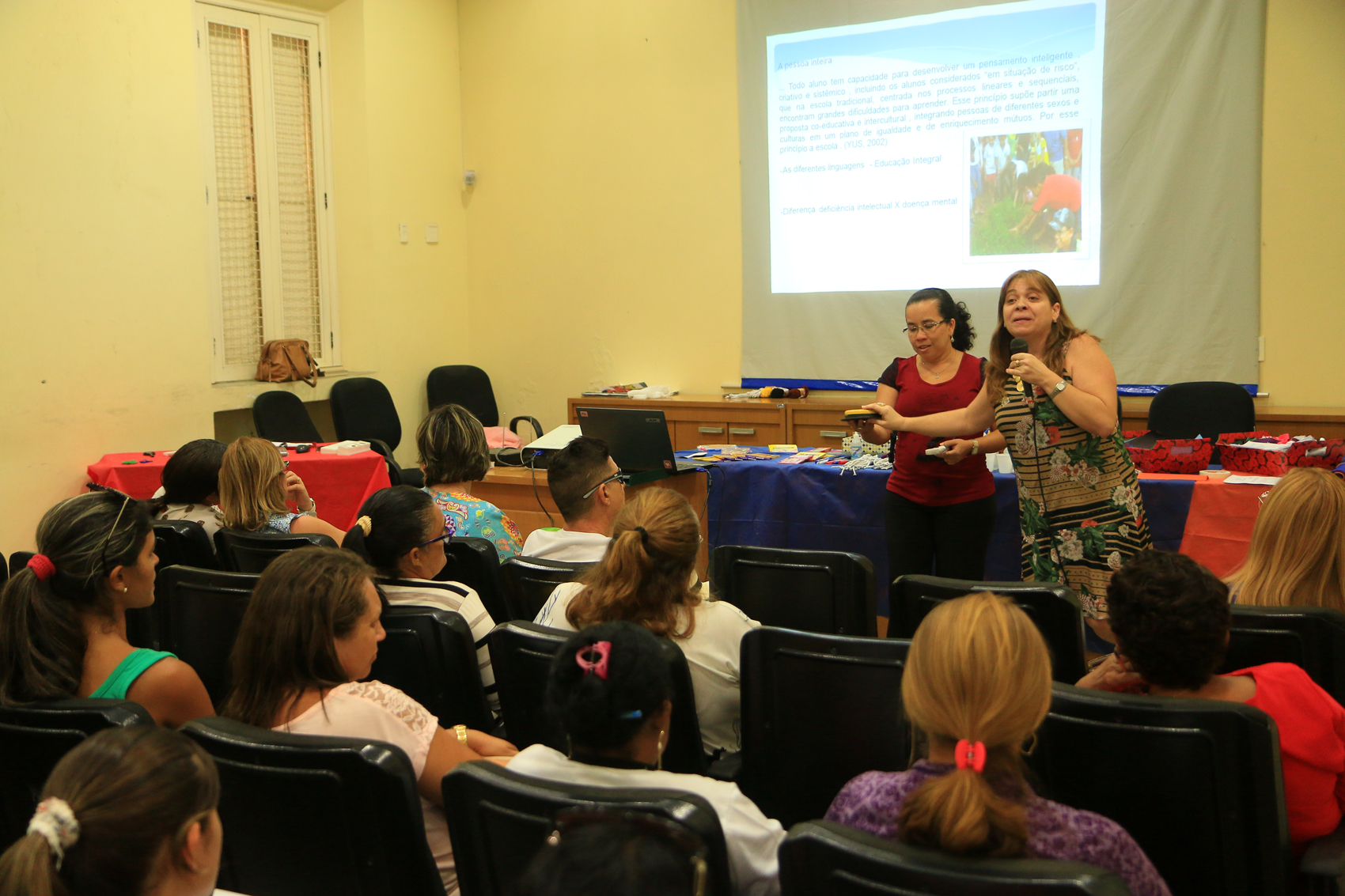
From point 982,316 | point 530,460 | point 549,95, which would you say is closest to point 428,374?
point 549,95

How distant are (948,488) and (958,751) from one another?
2.25 m

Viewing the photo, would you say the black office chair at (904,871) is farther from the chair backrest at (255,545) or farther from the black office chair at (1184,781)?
the chair backrest at (255,545)

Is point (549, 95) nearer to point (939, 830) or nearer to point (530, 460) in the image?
point (530, 460)

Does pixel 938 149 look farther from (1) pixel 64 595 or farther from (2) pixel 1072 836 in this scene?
(2) pixel 1072 836

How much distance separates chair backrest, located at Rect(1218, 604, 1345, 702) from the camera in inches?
70.2

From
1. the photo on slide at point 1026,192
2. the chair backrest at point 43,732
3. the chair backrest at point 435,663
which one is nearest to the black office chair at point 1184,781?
the chair backrest at point 435,663

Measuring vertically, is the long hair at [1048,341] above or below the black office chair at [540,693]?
above

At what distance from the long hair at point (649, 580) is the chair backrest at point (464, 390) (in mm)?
5246

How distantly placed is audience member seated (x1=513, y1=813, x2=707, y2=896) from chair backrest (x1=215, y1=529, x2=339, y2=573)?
6.54 feet

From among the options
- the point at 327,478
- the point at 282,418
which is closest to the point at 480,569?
the point at 327,478

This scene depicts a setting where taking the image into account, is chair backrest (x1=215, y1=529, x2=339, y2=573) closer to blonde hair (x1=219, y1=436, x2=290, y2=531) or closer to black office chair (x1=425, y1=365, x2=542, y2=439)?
blonde hair (x1=219, y1=436, x2=290, y2=531)

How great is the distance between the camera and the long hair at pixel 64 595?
5.74ft

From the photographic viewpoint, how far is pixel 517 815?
123cm

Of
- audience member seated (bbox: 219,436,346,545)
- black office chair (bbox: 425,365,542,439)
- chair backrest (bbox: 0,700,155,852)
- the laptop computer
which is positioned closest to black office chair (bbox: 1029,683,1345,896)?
chair backrest (bbox: 0,700,155,852)
